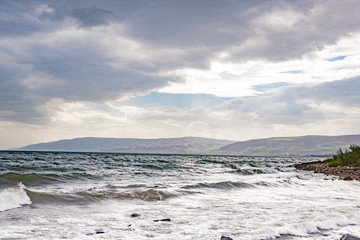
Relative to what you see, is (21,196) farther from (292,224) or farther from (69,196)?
(292,224)

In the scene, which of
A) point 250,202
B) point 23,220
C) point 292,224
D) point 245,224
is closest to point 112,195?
point 23,220

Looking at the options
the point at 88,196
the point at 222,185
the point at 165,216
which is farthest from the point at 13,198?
the point at 222,185

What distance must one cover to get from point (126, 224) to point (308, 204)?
7792 millimetres

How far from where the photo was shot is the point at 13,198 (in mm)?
11133

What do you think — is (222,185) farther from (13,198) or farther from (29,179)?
(29,179)

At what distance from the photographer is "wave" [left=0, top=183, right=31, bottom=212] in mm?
10539

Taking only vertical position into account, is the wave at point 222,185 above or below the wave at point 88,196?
below

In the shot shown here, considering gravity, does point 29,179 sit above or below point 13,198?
below

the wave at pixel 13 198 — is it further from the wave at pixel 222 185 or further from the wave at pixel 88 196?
the wave at pixel 222 185

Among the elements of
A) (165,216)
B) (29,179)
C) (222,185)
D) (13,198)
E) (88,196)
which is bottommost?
(222,185)

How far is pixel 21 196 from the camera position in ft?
37.8

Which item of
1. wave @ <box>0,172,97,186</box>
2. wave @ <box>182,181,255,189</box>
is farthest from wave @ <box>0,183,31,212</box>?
wave @ <box>182,181,255,189</box>

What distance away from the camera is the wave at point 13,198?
10.5 metres

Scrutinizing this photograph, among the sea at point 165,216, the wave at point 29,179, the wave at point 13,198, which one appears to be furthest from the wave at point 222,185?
the wave at point 29,179
